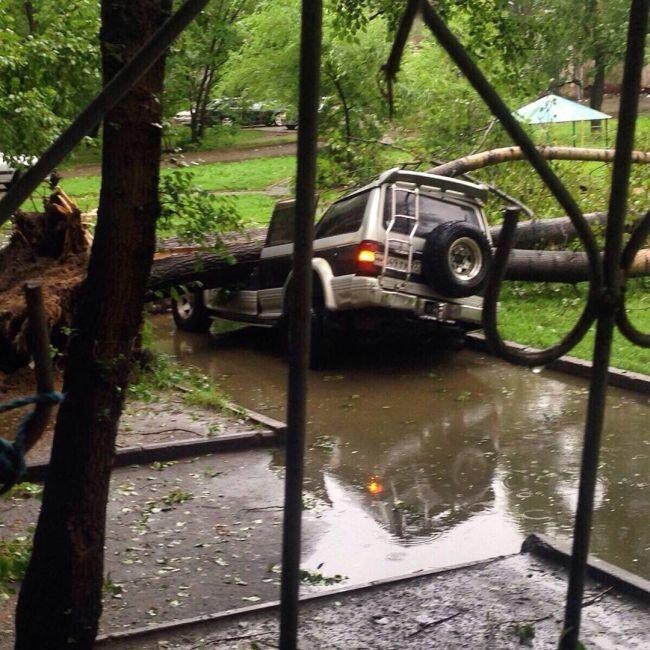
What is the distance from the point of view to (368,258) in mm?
11031

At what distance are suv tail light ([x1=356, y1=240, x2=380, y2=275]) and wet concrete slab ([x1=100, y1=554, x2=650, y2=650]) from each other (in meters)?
5.98

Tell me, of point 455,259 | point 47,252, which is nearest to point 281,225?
point 455,259

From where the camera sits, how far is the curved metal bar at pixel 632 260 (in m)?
2.35

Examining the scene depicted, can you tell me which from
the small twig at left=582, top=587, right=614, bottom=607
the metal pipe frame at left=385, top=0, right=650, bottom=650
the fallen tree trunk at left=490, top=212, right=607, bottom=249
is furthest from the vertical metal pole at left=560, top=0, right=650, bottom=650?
the fallen tree trunk at left=490, top=212, right=607, bottom=249

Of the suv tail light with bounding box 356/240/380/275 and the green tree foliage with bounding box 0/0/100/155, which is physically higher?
the green tree foliage with bounding box 0/0/100/155

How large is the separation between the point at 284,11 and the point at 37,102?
12074mm

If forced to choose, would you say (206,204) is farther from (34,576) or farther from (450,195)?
(450,195)

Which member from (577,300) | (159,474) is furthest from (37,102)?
(577,300)

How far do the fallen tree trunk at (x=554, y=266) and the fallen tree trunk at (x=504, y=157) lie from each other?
119 centimetres

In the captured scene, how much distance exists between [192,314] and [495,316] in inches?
483

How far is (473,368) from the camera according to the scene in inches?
466

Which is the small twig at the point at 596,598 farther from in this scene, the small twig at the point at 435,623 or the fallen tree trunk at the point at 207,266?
the fallen tree trunk at the point at 207,266

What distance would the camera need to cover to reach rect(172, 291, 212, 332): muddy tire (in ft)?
47.2

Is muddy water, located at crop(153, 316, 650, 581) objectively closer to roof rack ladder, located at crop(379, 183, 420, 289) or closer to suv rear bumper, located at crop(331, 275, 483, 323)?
suv rear bumper, located at crop(331, 275, 483, 323)
